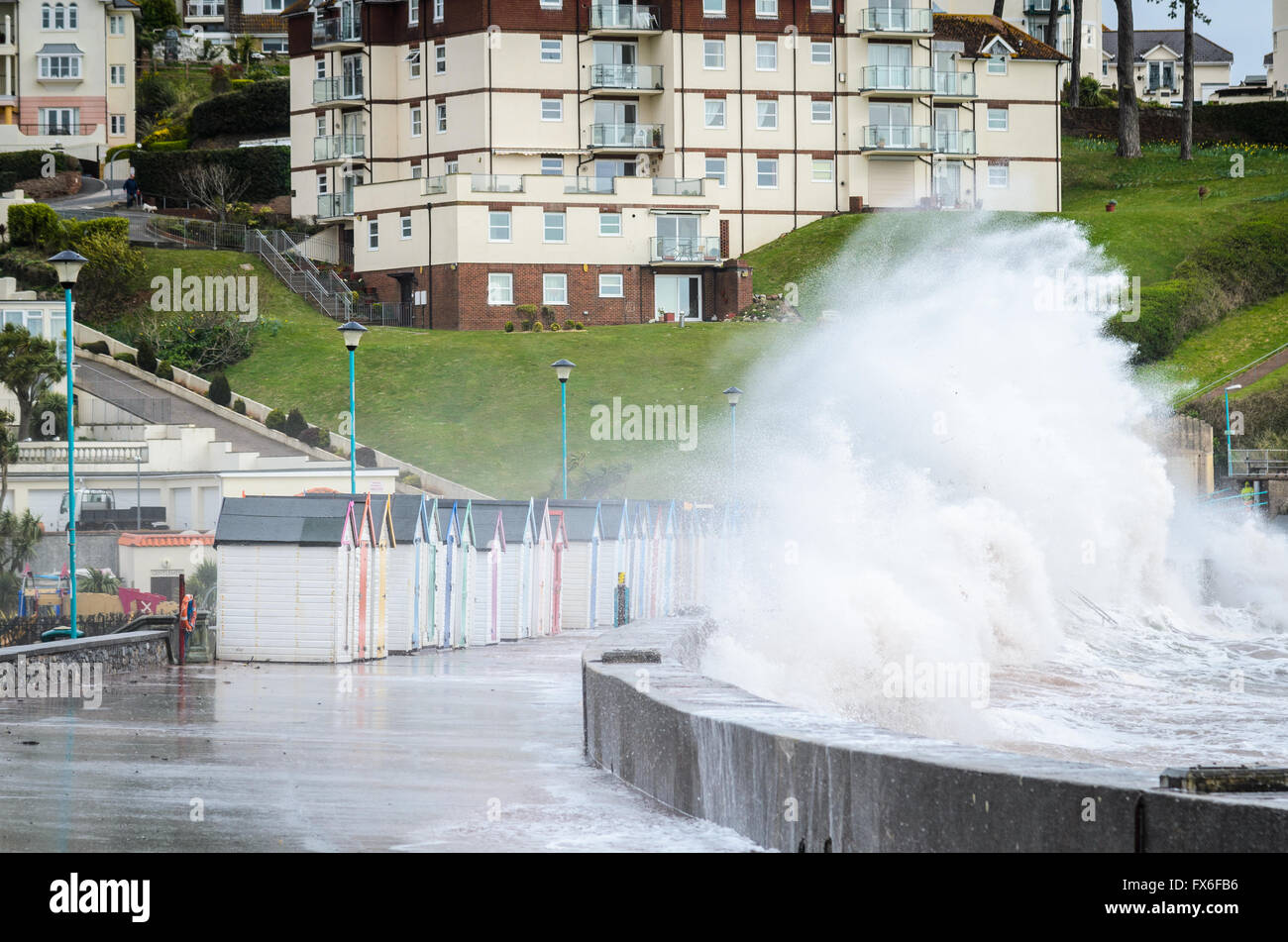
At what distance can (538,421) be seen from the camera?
6175 centimetres

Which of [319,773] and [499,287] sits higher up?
[499,287]

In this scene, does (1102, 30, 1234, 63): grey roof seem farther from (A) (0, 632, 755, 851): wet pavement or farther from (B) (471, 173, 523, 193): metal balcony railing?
(A) (0, 632, 755, 851): wet pavement

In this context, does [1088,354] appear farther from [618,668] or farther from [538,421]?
[618,668]

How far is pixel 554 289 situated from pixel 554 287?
110mm

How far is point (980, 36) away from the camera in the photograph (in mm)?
90000

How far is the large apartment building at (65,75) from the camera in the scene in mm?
115938

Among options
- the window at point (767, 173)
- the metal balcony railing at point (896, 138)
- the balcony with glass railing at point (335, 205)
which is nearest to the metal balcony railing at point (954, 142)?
the metal balcony railing at point (896, 138)

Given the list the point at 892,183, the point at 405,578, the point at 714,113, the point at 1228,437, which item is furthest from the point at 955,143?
the point at 405,578

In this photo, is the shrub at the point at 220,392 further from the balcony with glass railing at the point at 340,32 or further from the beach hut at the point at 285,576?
the beach hut at the point at 285,576

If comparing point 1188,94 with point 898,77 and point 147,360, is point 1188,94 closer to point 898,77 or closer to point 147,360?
point 898,77

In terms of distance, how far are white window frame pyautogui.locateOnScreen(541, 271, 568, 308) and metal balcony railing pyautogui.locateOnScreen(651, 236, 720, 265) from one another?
13.5ft

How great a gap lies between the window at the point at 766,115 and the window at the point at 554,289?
43.8ft

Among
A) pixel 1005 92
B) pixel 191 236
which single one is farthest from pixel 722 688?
pixel 1005 92
